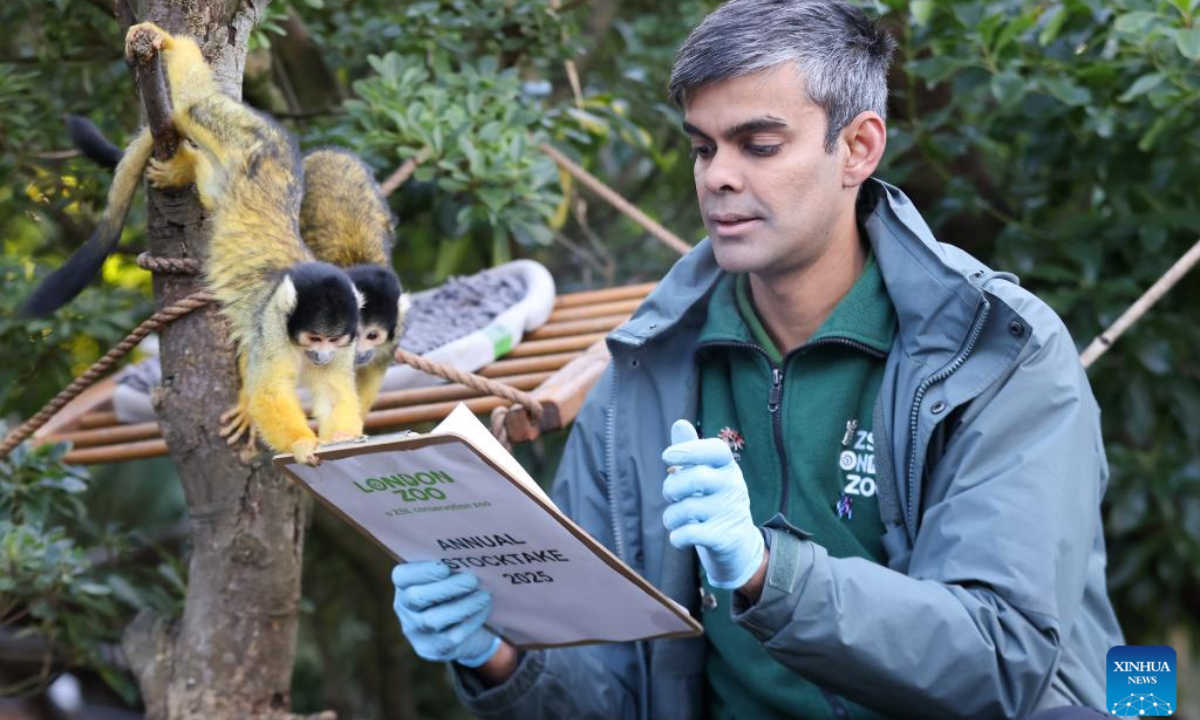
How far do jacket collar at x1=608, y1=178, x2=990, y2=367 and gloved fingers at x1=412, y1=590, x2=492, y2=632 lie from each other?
1.35 feet

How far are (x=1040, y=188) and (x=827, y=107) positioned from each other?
1642mm

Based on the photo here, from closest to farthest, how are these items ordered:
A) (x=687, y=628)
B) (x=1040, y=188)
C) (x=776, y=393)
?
(x=687, y=628) < (x=776, y=393) < (x=1040, y=188)

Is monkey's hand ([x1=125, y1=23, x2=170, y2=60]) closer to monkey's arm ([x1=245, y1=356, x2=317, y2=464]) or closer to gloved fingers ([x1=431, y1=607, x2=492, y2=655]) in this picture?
monkey's arm ([x1=245, y1=356, x2=317, y2=464])

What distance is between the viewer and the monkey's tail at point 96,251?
6.03 feet

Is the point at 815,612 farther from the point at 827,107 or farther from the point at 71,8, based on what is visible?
the point at 71,8

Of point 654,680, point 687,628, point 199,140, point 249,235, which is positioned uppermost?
point 199,140

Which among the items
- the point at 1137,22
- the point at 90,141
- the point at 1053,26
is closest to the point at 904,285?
the point at 1137,22

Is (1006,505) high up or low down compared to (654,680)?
up

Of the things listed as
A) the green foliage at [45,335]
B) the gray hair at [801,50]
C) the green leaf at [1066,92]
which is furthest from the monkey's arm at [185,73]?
the green leaf at [1066,92]

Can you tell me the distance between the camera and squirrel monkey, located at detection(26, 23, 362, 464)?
1651 millimetres

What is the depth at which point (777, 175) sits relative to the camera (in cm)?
174

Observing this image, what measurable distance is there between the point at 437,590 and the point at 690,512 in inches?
14.1

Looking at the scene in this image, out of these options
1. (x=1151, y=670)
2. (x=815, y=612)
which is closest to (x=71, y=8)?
(x=815, y=612)

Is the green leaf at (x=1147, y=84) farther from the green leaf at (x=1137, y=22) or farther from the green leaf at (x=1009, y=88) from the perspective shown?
the green leaf at (x=1009, y=88)
